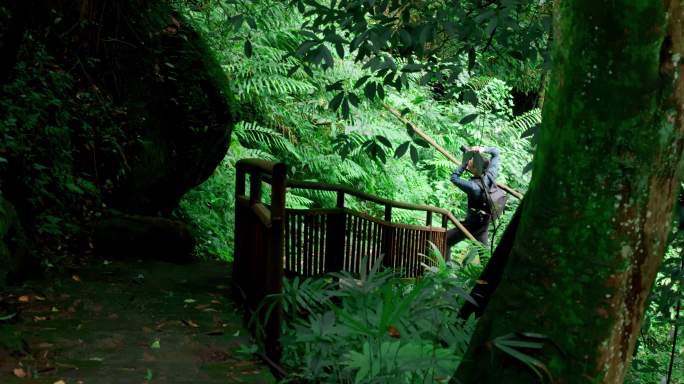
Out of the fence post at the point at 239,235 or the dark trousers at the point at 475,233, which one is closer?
the fence post at the point at 239,235

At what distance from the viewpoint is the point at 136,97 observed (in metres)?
8.19

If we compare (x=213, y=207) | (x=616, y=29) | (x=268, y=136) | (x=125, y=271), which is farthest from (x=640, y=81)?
(x=268, y=136)

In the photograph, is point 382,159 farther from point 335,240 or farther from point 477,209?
point 477,209

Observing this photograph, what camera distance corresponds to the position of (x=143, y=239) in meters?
7.49

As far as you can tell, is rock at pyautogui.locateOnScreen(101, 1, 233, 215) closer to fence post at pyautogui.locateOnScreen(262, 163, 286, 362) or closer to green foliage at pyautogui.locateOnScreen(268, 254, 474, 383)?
fence post at pyautogui.locateOnScreen(262, 163, 286, 362)

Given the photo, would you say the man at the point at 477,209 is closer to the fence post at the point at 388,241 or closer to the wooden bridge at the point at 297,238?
the wooden bridge at the point at 297,238

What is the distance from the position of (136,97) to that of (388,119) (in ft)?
25.4

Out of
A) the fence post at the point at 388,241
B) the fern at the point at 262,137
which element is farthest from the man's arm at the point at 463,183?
the fern at the point at 262,137

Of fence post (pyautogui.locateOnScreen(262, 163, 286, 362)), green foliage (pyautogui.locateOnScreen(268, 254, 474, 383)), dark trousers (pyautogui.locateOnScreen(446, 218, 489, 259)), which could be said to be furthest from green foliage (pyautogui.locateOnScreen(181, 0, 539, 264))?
green foliage (pyautogui.locateOnScreen(268, 254, 474, 383))

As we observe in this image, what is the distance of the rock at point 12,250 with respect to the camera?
16.8ft

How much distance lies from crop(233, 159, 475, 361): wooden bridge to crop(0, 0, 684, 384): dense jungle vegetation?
0.30 meters

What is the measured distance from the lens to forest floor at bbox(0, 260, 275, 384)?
12.9ft

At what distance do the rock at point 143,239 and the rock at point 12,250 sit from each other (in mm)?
1532

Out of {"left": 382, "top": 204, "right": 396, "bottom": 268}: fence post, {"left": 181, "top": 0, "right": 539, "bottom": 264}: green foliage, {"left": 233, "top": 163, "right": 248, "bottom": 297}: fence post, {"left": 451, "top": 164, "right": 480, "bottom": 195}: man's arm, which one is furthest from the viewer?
{"left": 181, "top": 0, "right": 539, "bottom": 264}: green foliage
